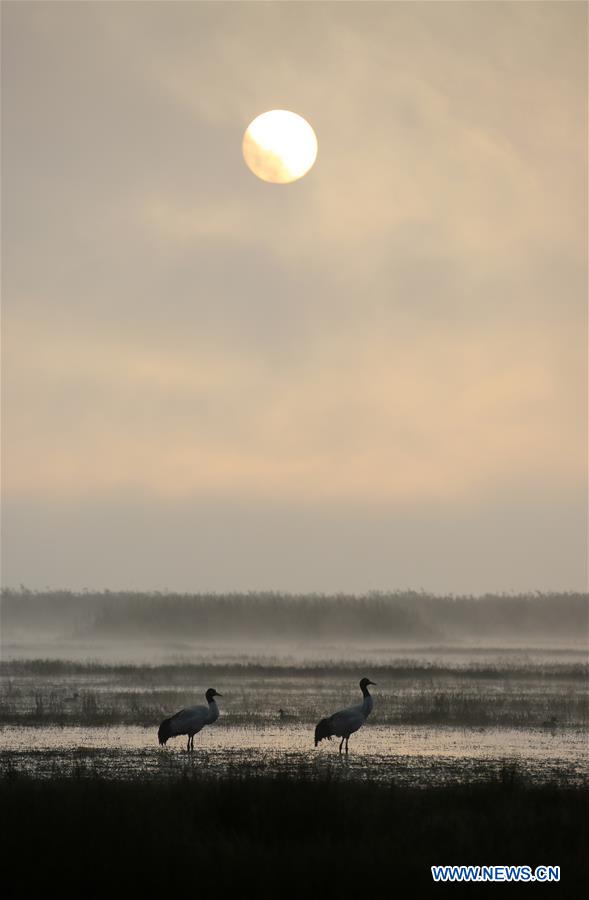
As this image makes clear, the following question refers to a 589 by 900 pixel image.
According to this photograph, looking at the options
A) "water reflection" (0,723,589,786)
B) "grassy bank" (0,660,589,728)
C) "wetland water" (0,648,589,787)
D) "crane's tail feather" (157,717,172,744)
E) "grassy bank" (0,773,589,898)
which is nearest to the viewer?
"grassy bank" (0,773,589,898)

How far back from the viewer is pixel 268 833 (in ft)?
42.7

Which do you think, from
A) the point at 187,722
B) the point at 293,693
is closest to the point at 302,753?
the point at 187,722

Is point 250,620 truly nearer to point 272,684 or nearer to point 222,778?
point 272,684

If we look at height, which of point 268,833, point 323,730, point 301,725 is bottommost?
point 268,833

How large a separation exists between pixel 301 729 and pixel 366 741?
1896 mm

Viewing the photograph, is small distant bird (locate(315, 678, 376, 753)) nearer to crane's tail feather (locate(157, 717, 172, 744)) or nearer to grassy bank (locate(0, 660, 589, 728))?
crane's tail feather (locate(157, 717, 172, 744))

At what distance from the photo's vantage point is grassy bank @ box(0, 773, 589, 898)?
1117 centimetres

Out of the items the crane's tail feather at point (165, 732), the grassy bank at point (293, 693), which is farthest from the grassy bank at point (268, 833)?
the grassy bank at point (293, 693)

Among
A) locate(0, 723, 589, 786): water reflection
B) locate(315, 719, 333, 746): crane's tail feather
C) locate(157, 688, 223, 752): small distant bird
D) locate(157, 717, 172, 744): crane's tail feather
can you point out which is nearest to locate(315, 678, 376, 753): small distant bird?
locate(315, 719, 333, 746): crane's tail feather

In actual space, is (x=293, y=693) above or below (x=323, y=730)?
above

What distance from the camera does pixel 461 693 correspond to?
117 ft

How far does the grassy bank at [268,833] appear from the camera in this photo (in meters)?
11.2

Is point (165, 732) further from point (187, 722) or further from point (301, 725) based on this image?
point (301, 725)

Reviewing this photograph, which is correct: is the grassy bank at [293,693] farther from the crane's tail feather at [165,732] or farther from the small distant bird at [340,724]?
the small distant bird at [340,724]
